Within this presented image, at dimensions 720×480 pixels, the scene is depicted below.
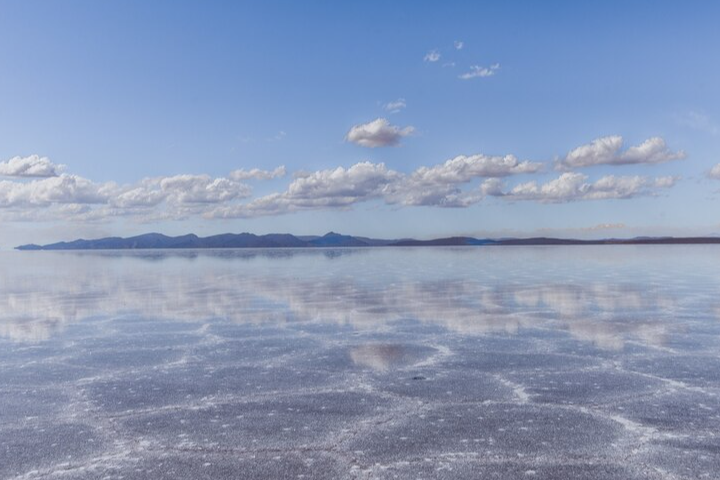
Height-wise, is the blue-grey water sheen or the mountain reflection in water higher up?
the mountain reflection in water

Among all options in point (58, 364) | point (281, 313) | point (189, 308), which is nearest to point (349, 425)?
point (58, 364)

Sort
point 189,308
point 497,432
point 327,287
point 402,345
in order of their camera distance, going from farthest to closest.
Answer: point 327,287, point 189,308, point 402,345, point 497,432

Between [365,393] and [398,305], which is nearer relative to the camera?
[365,393]

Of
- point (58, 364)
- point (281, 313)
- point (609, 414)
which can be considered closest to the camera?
point (609, 414)

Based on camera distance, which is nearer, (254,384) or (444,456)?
(444,456)

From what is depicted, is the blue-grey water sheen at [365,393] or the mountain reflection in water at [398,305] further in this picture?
Result: the mountain reflection in water at [398,305]

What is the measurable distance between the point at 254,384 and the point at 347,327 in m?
5.33

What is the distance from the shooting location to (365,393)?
8.22m

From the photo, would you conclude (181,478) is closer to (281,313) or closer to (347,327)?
(347,327)

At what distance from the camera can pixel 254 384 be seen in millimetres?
8844

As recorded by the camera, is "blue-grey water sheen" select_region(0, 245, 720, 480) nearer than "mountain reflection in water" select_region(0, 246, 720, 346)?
Yes

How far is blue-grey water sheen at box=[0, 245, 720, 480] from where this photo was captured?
19.0 ft

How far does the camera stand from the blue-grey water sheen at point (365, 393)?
578cm

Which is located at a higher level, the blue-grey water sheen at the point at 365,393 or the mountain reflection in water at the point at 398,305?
the mountain reflection in water at the point at 398,305
